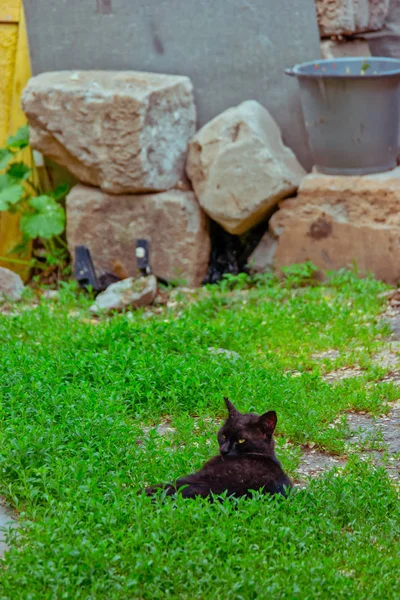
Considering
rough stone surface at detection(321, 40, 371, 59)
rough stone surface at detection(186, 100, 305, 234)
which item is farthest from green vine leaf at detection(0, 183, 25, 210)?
rough stone surface at detection(321, 40, 371, 59)

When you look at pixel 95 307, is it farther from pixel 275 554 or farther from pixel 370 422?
pixel 275 554

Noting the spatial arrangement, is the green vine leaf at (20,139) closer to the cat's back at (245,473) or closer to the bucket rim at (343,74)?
the bucket rim at (343,74)

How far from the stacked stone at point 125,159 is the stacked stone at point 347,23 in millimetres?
1293

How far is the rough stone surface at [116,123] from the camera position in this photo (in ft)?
24.9

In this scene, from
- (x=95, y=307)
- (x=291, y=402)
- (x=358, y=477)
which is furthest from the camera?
(x=95, y=307)

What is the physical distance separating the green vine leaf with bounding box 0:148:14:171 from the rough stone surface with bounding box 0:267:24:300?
120 cm

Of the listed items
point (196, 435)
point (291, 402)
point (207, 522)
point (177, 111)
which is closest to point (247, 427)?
point (207, 522)

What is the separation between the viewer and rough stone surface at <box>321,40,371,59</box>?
776 cm

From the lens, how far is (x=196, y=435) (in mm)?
4617

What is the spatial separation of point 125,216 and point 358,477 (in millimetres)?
4379

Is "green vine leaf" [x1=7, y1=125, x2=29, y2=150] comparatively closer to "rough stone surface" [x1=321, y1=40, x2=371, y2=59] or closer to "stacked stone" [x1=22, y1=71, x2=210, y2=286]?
"stacked stone" [x1=22, y1=71, x2=210, y2=286]

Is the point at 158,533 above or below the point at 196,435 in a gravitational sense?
above

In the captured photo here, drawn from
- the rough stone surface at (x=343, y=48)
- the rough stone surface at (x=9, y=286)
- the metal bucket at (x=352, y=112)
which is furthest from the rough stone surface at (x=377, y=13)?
the rough stone surface at (x=9, y=286)

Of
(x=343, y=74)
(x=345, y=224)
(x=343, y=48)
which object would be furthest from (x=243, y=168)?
(x=343, y=48)
